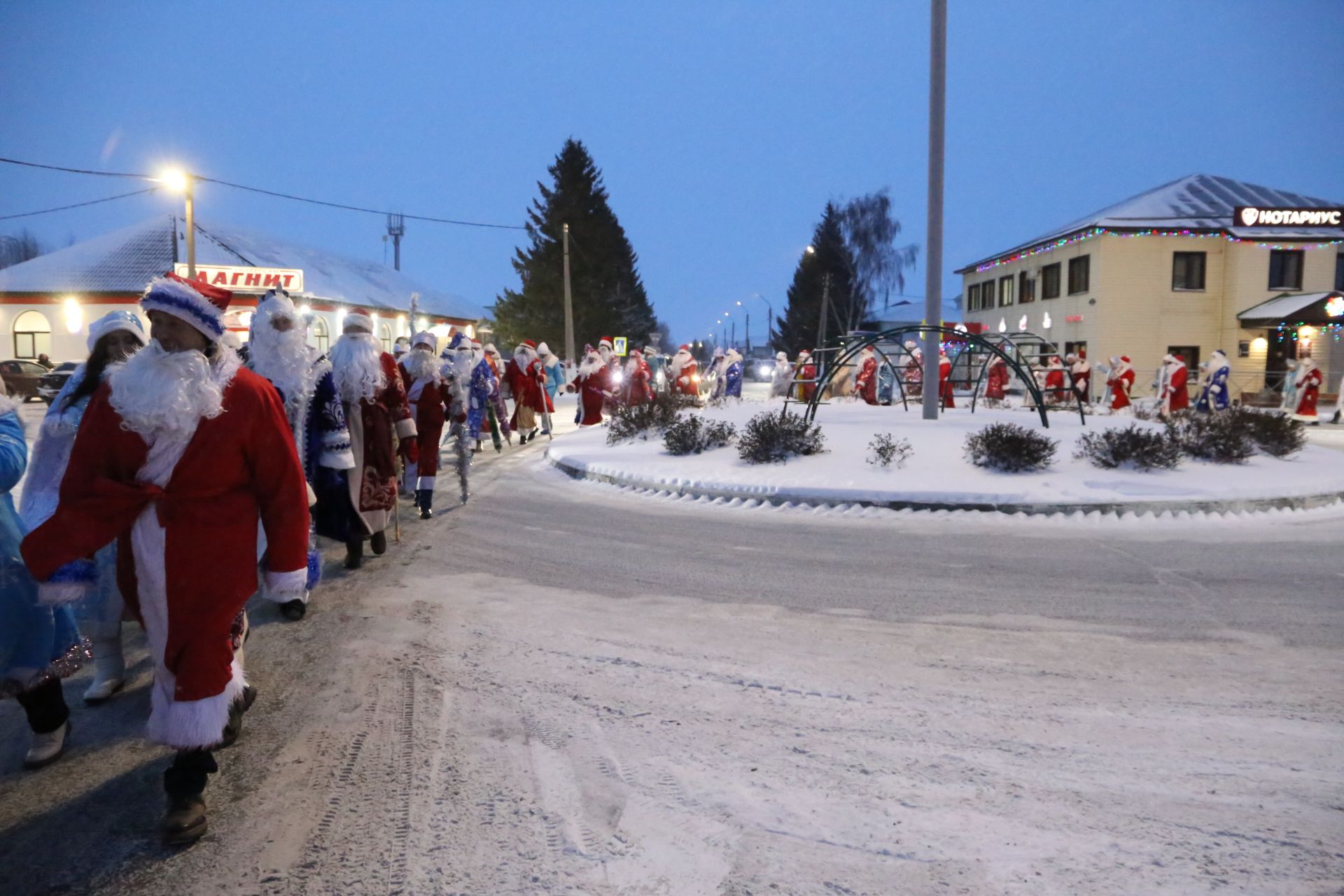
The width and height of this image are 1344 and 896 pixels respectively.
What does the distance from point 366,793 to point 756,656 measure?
2.20 metres

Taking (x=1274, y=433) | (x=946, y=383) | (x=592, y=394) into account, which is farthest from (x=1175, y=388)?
(x=592, y=394)

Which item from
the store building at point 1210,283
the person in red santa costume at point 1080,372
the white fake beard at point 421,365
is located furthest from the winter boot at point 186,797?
the store building at point 1210,283

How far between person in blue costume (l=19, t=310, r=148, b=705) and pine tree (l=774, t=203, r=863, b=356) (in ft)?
Result: 204

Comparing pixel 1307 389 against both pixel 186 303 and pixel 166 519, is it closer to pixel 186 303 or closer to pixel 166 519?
pixel 186 303

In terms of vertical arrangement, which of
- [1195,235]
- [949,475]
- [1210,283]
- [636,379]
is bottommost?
[949,475]

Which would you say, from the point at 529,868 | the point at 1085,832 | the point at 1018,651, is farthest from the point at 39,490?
the point at 1018,651

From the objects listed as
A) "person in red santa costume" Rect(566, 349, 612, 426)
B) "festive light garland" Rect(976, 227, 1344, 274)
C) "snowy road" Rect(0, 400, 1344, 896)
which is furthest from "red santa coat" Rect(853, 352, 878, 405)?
"snowy road" Rect(0, 400, 1344, 896)

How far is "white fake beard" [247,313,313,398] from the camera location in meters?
5.97

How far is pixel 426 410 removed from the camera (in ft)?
30.5

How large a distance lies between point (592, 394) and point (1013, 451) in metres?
12.9

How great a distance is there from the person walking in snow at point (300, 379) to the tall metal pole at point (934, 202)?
35.5ft

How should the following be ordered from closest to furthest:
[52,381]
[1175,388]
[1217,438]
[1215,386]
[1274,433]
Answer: [1217,438] → [1274,433] → [1215,386] → [1175,388] → [52,381]

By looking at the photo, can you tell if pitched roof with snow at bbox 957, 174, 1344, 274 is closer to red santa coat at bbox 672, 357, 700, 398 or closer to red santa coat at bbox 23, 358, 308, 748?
red santa coat at bbox 672, 357, 700, 398

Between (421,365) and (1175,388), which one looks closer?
(421,365)
